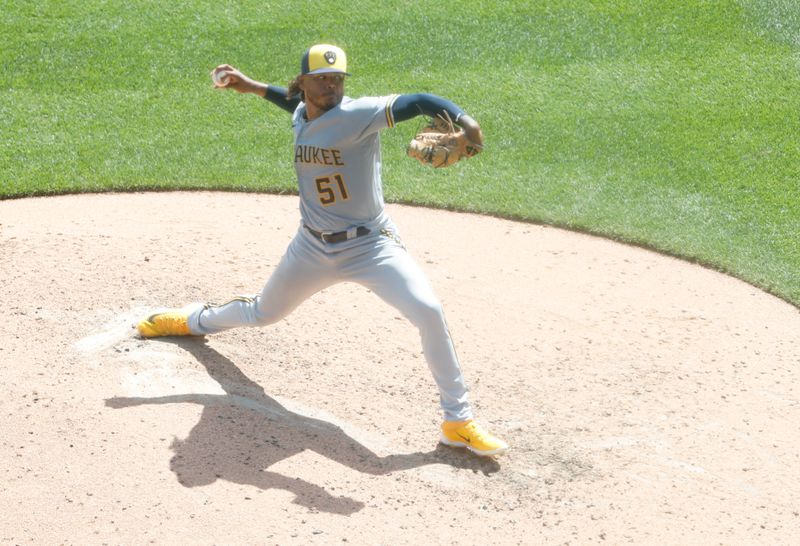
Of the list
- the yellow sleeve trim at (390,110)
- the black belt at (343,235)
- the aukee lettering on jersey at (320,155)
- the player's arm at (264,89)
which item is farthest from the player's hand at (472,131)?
the player's arm at (264,89)

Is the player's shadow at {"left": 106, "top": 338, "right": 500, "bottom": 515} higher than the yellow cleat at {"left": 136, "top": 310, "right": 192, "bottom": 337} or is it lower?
lower

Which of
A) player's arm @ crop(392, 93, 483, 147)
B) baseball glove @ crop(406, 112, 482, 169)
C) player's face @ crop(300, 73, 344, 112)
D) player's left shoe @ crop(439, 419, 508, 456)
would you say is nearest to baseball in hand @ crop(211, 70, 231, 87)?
player's face @ crop(300, 73, 344, 112)

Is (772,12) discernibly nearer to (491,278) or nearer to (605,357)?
(491,278)

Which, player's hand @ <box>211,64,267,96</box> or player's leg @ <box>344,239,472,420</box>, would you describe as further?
player's hand @ <box>211,64,267,96</box>

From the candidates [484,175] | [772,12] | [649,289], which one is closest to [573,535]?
[649,289]

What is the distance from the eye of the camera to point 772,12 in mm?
12898

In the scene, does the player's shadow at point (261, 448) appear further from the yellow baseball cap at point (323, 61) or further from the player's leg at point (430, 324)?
the yellow baseball cap at point (323, 61)

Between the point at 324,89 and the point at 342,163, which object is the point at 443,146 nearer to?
the point at 342,163

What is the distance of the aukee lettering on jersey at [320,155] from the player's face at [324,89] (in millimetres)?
224

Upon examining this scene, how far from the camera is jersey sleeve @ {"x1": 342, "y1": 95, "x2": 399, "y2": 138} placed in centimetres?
522

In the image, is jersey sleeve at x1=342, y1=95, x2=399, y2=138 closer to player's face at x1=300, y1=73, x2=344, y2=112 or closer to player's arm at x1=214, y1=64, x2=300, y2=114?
player's face at x1=300, y1=73, x2=344, y2=112

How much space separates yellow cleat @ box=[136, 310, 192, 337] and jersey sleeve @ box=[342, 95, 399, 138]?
1.75 m

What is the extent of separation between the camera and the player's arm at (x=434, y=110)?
495 cm

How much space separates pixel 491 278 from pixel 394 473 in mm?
2768
